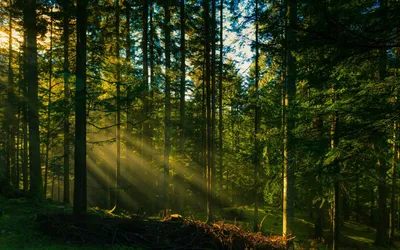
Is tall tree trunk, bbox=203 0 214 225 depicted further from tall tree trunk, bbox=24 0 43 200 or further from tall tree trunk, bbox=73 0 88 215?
tall tree trunk, bbox=24 0 43 200

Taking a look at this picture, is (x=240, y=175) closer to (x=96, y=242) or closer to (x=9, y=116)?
(x=96, y=242)

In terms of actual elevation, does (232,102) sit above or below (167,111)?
above

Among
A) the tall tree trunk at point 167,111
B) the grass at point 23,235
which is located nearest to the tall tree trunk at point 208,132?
the tall tree trunk at point 167,111

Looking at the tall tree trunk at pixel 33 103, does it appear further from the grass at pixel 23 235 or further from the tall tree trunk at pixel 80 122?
the tall tree trunk at pixel 80 122

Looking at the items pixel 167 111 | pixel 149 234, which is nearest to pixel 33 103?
pixel 167 111

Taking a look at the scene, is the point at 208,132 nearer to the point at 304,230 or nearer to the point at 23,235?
the point at 23,235

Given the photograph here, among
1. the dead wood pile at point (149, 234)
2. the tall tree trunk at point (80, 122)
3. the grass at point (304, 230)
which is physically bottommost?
the grass at point (304, 230)

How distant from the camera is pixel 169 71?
1366 cm

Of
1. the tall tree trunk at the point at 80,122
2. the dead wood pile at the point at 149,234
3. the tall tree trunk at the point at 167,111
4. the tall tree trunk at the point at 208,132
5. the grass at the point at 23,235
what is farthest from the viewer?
the tall tree trunk at the point at 167,111

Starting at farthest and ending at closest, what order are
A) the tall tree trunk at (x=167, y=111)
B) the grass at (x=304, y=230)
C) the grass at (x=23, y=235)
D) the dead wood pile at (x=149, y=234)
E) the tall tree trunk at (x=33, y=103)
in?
the grass at (x=304, y=230) < the tall tree trunk at (x=167, y=111) < the tall tree trunk at (x=33, y=103) < the dead wood pile at (x=149, y=234) < the grass at (x=23, y=235)

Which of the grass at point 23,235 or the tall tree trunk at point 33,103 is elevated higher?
the tall tree trunk at point 33,103

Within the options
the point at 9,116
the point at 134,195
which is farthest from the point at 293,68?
the point at 9,116

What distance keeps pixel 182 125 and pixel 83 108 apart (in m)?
9.15

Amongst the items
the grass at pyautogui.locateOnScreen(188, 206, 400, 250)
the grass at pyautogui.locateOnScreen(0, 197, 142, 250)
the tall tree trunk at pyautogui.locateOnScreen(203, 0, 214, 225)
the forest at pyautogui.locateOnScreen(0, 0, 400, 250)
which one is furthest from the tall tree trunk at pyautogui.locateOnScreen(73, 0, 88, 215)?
the grass at pyautogui.locateOnScreen(188, 206, 400, 250)
